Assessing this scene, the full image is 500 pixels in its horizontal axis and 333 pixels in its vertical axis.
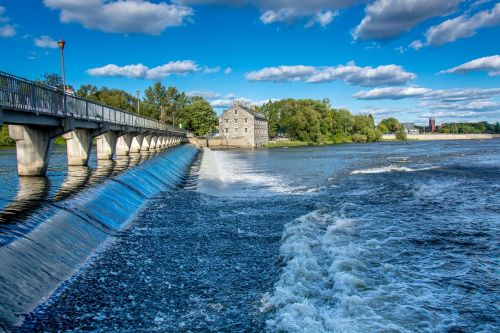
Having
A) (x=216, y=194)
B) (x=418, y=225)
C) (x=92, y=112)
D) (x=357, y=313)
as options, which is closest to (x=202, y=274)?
(x=357, y=313)

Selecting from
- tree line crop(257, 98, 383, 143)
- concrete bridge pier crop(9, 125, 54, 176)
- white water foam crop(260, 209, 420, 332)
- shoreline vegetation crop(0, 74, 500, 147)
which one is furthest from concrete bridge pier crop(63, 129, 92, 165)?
tree line crop(257, 98, 383, 143)

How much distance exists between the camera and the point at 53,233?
31.8 feet

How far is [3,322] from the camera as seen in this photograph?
6.05 meters

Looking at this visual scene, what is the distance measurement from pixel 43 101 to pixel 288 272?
13.4 meters

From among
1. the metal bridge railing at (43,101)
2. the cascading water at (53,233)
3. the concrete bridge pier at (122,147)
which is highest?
the metal bridge railing at (43,101)

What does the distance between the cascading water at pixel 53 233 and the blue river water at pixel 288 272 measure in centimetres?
29

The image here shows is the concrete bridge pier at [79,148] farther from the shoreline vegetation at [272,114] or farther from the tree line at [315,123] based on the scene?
the tree line at [315,123]

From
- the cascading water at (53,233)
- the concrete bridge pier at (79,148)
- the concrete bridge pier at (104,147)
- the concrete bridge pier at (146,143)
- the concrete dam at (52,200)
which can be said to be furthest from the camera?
the concrete bridge pier at (146,143)

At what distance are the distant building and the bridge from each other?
81.1 m

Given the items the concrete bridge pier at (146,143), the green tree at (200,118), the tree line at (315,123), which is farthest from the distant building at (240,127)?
the concrete bridge pier at (146,143)

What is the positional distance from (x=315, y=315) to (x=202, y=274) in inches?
120

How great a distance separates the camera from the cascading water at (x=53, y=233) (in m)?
7.09

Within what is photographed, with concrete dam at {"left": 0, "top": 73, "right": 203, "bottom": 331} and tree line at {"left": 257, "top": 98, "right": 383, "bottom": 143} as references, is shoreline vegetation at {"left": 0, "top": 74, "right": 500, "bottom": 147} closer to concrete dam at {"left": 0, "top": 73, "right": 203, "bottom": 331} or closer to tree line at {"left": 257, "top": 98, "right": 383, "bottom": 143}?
tree line at {"left": 257, "top": 98, "right": 383, "bottom": 143}

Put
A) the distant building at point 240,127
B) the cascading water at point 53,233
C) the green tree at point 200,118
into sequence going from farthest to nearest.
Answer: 1. the green tree at point 200,118
2. the distant building at point 240,127
3. the cascading water at point 53,233
